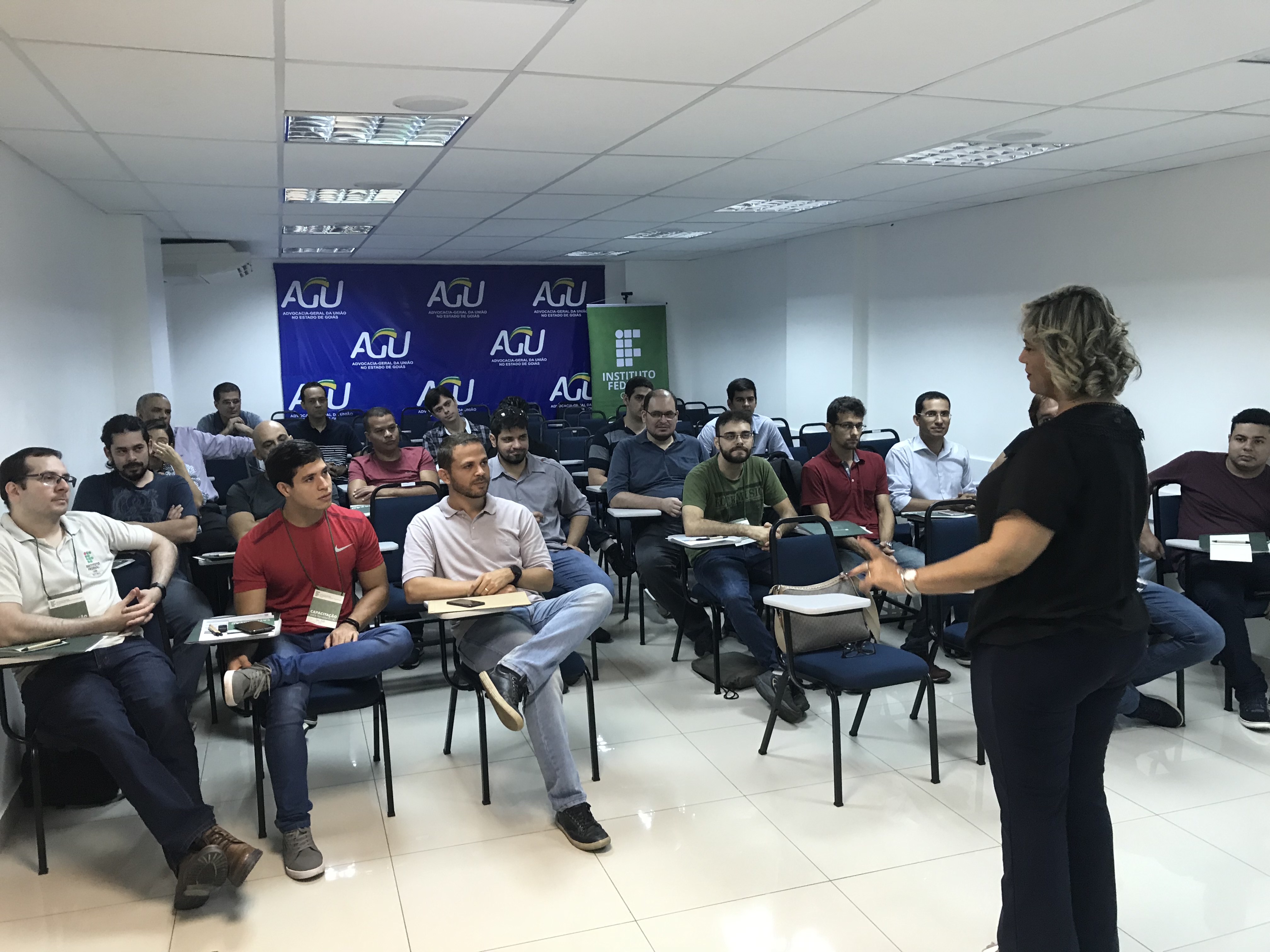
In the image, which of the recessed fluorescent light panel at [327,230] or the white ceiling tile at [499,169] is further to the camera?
the recessed fluorescent light panel at [327,230]

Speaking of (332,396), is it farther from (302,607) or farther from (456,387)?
(302,607)

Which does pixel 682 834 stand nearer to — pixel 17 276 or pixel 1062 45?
pixel 1062 45

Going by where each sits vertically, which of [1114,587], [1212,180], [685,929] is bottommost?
[685,929]

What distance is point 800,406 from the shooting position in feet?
32.5

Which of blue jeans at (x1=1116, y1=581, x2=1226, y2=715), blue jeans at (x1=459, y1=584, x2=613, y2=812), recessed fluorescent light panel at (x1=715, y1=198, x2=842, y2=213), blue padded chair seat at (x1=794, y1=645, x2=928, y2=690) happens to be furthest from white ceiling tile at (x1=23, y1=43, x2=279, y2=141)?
blue jeans at (x1=1116, y1=581, x2=1226, y2=715)

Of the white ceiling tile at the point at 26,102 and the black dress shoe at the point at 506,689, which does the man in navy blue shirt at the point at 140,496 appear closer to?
the white ceiling tile at the point at 26,102

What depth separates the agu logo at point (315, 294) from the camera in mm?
11266

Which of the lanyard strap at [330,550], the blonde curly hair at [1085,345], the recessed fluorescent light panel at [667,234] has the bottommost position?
the lanyard strap at [330,550]

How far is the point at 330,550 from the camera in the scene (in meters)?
3.43

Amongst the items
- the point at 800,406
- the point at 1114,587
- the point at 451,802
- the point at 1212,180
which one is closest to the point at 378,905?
the point at 451,802

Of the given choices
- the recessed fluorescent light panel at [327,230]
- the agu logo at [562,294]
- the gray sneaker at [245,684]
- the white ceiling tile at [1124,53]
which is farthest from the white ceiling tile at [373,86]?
the agu logo at [562,294]

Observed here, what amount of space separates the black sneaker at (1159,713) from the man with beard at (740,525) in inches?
56.8

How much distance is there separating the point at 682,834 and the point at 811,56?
9.11ft

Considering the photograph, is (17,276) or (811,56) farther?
(17,276)
